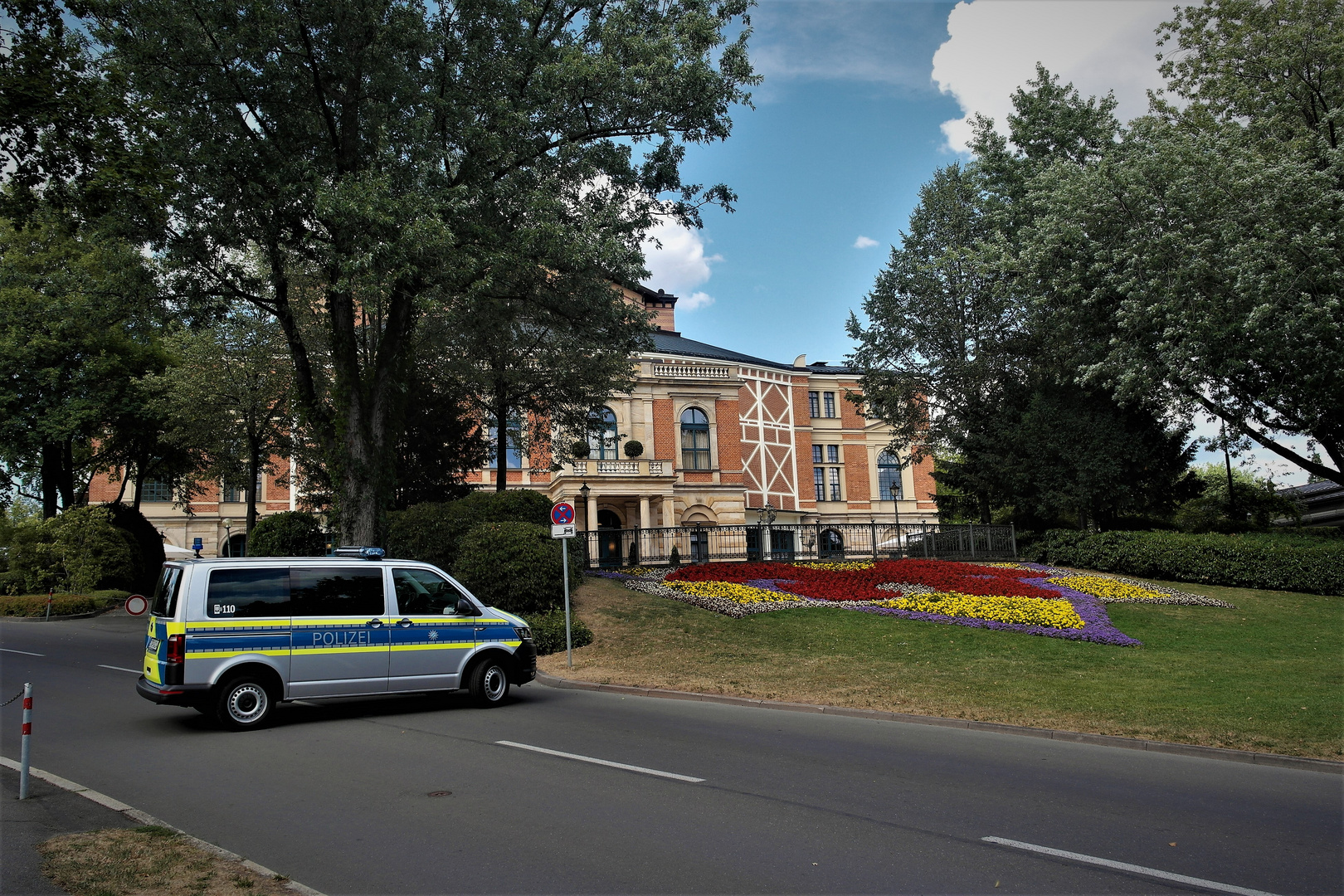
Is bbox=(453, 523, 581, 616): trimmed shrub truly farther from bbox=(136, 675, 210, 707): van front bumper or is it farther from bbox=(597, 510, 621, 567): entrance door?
bbox=(597, 510, 621, 567): entrance door

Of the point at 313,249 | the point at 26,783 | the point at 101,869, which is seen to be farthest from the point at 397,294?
the point at 101,869

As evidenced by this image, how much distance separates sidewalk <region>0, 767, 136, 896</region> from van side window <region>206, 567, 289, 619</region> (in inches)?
103

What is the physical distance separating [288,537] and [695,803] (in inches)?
785

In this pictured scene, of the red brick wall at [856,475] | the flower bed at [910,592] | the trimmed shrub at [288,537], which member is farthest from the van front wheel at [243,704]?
the red brick wall at [856,475]

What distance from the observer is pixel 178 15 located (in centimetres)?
1524

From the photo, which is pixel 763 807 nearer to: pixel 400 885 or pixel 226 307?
pixel 400 885

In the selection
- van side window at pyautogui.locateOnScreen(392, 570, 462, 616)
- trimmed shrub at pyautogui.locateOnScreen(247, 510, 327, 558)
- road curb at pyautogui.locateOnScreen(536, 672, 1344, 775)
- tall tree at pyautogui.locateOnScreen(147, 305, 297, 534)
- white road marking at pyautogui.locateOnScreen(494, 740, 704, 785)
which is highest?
tall tree at pyautogui.locateOnScreen(147, 305, 297, 534)

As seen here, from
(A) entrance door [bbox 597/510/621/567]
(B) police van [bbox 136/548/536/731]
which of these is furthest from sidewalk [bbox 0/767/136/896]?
(A) entrance door [bbox 597/510/621/567]

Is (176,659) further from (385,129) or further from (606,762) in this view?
(385,129)

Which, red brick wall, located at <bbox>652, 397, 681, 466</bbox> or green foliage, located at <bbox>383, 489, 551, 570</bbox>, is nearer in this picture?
green foliage, located at <bbox>383, 489, 551, 570</bbox>

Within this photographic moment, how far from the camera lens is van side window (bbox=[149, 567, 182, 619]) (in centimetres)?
973

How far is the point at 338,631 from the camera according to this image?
34.3ft

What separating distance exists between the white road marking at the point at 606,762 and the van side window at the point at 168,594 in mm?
4158

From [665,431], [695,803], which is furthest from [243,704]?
[665,431]
